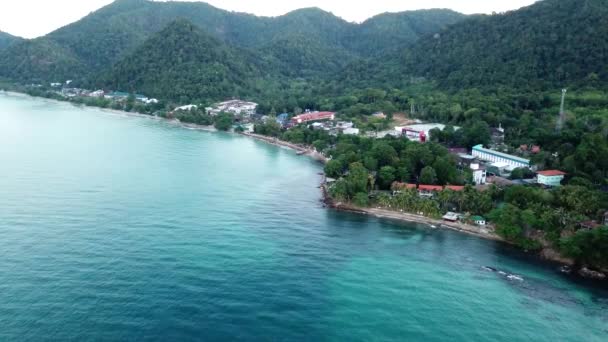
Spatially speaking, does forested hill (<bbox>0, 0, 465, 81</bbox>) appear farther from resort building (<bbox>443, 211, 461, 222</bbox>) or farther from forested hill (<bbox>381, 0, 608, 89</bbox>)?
resort building (<bbox>443, 211, 461, 222</bbox>)

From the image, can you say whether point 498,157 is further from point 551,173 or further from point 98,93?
point 98,93

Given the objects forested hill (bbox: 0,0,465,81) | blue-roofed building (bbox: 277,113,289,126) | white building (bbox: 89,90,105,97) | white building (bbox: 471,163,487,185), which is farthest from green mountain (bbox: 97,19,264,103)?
white building (bbox: 471,163,487,185)

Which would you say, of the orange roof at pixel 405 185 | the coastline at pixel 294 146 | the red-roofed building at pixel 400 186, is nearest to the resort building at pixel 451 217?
the orange roof at pixel 405 185

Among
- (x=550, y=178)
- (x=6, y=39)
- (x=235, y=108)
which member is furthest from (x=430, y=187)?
(x=6, y=39)

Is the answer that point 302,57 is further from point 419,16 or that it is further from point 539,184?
point 539,184

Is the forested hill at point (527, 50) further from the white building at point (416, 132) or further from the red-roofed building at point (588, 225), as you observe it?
the red-roofed building at point (588, 225)

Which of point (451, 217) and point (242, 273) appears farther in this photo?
point (451, 217)
